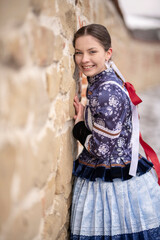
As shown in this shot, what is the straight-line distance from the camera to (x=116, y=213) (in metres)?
1.77

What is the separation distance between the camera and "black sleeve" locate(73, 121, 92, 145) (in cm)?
180

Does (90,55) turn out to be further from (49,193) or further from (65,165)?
(49,193)

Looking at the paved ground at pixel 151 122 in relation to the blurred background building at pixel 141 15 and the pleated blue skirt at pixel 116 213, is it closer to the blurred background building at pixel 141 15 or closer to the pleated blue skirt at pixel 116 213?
the pleated blue skirt at pixel 116 213

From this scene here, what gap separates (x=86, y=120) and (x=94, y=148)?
23 centimetres

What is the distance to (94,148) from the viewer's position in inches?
66.8

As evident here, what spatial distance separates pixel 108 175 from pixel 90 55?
75 centimetres

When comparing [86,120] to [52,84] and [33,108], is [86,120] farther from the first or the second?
[33,108]

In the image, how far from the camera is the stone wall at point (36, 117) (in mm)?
958

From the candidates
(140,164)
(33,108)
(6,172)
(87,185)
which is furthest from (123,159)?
(6,172)

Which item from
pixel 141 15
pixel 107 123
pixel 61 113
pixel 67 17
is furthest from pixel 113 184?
pixel 141 15

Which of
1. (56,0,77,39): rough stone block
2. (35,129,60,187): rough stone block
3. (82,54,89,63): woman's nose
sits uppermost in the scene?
(56,0,77,39): rough stone block

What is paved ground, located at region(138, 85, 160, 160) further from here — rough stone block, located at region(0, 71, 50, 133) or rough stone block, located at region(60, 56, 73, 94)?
rough stone block, located at region(0, 71, 50, 133)

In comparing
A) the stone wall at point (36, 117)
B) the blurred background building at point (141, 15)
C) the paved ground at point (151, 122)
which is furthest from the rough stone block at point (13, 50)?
the blurred background building at point (141, 15)

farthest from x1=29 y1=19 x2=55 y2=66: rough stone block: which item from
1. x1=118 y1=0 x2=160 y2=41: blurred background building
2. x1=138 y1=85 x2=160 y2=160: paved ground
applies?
x1=118 y1=0 x2=160 y2=41: blurred background building
